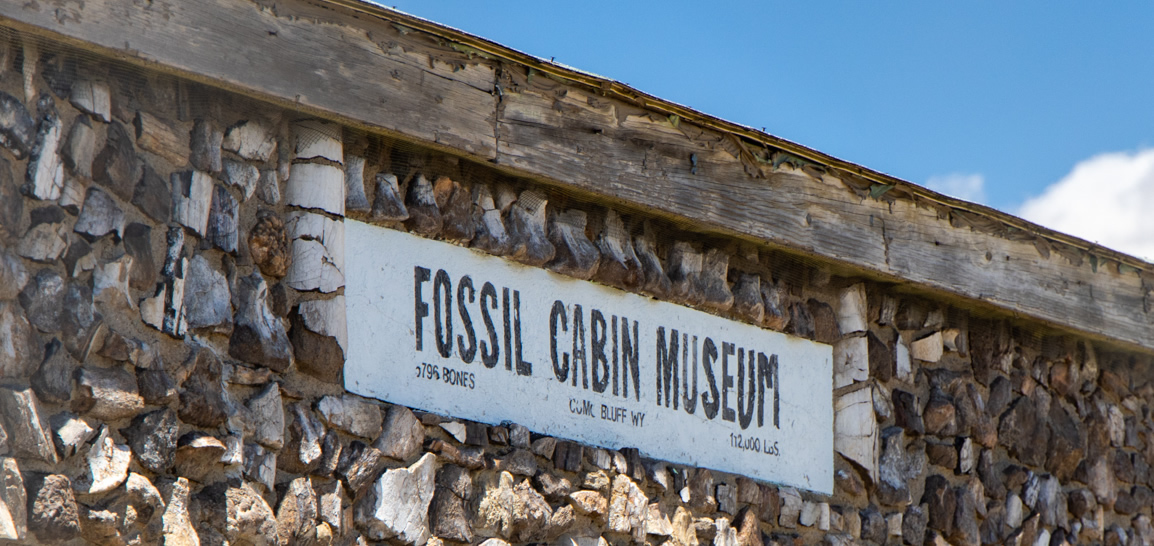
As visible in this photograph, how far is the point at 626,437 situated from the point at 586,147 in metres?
0.87

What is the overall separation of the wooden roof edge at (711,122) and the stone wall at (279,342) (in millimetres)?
206

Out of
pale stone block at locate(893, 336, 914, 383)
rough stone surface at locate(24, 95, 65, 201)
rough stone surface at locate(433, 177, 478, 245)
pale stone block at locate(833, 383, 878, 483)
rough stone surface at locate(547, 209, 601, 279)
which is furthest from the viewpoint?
pale stone block at locate(893, 336, 914, 383)

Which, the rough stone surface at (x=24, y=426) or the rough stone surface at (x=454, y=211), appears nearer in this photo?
the rough stone surface at (x=24, y=426)

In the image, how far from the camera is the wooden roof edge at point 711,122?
367cm

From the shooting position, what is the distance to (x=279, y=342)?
340cm

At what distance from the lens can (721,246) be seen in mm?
4578

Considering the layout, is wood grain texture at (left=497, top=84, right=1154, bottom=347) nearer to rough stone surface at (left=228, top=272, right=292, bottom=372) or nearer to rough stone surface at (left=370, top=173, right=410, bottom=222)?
rough stone surface at (left=370, top=173, right=410, bottom=222)

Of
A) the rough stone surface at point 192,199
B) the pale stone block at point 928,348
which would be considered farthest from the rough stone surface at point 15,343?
the pale stone block at point 928,348

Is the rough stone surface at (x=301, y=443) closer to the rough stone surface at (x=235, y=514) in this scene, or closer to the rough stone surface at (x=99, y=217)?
the rough stone surface at (x=235, y=514)

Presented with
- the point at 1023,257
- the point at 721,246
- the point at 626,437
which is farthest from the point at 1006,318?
the point at 626,437

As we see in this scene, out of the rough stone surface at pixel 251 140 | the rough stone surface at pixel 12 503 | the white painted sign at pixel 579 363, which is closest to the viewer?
the rough stone surface at pixel 12 503

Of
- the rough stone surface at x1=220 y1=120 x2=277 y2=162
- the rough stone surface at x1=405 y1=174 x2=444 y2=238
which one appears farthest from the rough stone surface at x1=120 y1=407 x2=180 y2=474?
the rough stone surface at x1=405 y1=174 x2=444 y2=238

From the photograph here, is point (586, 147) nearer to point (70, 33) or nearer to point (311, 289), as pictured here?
point (311, 289)

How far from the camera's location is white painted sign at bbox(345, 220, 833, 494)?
12.1ft
